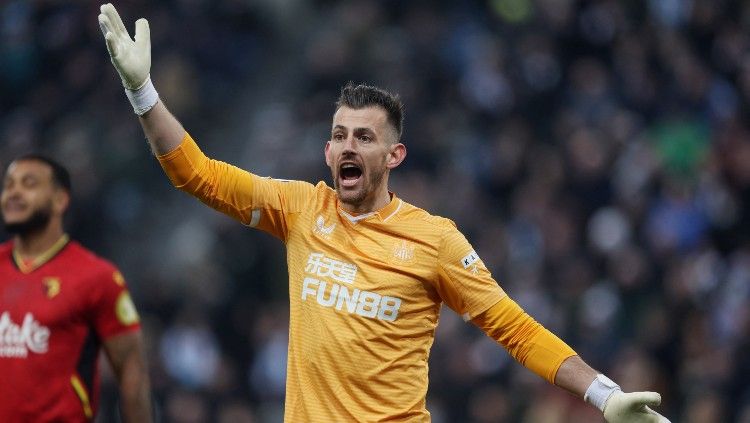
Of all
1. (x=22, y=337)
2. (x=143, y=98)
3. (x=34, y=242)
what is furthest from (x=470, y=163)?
(x=143, y=98)

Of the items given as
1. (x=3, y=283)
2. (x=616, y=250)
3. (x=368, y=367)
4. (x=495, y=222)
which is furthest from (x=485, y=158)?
→ (x=368, y=367)

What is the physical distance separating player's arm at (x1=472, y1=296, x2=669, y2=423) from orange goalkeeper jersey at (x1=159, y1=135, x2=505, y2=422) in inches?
3.7

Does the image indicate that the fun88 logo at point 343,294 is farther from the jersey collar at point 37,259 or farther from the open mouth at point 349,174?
the jersey collar at point 37,259

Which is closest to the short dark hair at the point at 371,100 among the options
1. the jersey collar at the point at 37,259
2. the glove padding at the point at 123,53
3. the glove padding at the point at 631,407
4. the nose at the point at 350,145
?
the nose at the point at 350,145

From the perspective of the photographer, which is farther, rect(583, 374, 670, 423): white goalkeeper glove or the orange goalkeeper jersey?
the orange goalkeeper jersey

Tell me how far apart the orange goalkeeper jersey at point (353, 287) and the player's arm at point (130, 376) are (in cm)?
166

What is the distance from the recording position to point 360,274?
6289 millimetres

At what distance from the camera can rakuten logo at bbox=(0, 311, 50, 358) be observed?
752cm

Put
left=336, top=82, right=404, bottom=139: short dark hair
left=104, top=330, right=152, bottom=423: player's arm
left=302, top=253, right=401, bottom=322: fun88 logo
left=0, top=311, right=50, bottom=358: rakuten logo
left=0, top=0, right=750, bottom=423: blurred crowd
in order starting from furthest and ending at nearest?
left=0, top=0, right=750, bottom=423: blurred crowd → left=104, top=330, right=152, bottom=423: player's arm → left=0, top=311, right=50, bottom=358: rakuten logo → left=336, top=82, right=404, bottom=139: short dark hair → left=302, top=253, right=401, bottom=322: fun88 logo

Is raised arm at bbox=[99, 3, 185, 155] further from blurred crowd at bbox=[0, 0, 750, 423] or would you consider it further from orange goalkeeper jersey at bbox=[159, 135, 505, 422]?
blurred crowd at bbox=[0, 0, 750, 423]

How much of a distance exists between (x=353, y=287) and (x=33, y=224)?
243 centimetres

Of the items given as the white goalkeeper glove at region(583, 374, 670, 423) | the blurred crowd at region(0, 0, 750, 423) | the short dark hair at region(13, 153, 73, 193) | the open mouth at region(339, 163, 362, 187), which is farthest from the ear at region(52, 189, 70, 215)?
the blurred crowd at region(0, 0, 750, 423)

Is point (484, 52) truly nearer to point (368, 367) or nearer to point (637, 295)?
point (637, 295)

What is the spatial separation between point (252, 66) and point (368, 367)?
11.1m
